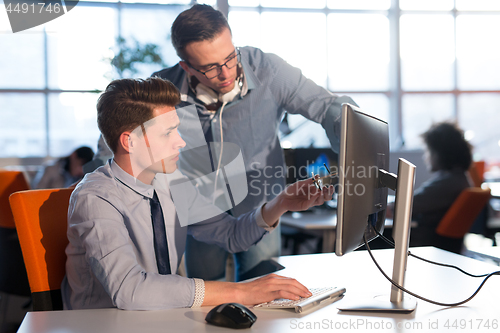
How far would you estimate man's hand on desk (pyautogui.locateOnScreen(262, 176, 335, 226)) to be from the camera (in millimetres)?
1163

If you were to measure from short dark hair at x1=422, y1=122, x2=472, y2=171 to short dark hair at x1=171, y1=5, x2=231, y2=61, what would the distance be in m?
1.84

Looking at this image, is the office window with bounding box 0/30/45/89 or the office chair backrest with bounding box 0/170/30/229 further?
the office window with bounding box 0/30/45/89

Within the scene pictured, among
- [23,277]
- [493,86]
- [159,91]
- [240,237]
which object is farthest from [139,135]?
[493,86]

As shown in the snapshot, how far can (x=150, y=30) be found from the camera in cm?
632

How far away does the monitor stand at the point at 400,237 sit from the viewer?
0.84 meters

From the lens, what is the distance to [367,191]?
846mm

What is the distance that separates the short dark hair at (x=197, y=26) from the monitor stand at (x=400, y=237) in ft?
2.83

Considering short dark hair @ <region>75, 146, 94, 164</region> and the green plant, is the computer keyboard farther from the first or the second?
the green plant

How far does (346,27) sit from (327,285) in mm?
6695

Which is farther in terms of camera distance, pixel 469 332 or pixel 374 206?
pixel 374 206

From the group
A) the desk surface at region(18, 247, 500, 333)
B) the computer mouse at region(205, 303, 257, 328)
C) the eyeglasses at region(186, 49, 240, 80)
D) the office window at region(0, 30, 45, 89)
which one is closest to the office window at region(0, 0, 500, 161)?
the office window at region(0, 30, 45, 89)

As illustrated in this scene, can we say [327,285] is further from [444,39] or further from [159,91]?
[444,39]

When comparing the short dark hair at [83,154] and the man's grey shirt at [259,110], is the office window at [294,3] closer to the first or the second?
the short dark hair at [83,154]

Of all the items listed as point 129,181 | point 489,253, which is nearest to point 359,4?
point 489,253
